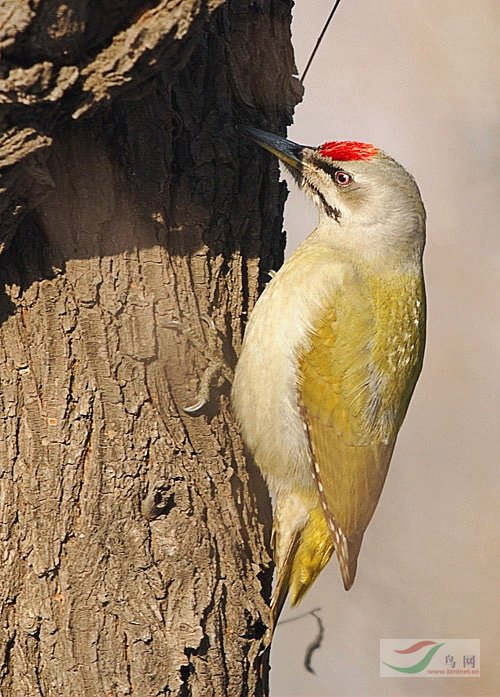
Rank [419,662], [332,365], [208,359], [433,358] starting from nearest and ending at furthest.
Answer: [208,359] < [332,365] < [419,662] < [433,358]

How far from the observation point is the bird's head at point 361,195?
3.33m

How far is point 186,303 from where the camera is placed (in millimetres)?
2834

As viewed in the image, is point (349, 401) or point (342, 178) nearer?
point (349, 401)

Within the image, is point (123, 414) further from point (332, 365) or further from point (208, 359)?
point (332, 365)

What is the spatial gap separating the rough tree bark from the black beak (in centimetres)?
8

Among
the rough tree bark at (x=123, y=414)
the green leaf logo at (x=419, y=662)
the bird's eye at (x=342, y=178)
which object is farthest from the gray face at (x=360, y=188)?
the green leaf logo at (x=419, y=662)

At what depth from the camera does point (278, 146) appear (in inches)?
120

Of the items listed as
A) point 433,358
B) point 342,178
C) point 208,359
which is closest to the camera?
point 208,359

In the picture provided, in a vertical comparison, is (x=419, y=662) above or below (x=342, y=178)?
below

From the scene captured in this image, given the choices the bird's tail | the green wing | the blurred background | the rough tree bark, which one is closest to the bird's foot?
the rough tree bark

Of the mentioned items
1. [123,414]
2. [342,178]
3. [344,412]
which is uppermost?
[342,178]

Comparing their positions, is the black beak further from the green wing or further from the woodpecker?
the green wing

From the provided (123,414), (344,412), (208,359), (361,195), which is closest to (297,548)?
(344,412)

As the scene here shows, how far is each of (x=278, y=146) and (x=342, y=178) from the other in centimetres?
40
